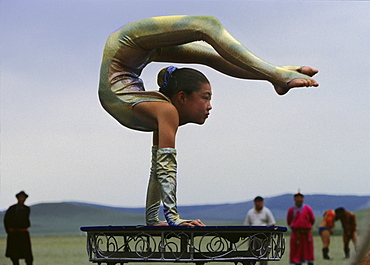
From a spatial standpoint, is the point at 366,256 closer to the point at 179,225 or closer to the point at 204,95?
the point at 179,225

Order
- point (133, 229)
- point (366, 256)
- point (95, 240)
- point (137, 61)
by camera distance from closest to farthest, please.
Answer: point (366, 256) < point (133, 229) < point (95, 240) < point (137, 61)

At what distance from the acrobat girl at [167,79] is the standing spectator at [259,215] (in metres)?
4.37

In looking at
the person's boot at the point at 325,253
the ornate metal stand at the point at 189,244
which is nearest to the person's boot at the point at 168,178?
the ornate metal stand at the point at 189,244

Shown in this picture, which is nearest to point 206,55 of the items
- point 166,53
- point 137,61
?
point 166,53

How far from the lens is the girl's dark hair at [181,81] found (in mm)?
2467

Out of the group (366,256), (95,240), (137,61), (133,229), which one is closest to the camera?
(366,256)

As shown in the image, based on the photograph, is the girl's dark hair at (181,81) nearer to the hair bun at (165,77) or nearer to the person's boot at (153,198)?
the hair bun at (165,77)

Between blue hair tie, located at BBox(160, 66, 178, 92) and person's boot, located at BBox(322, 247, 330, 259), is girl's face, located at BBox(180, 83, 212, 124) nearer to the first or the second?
blue hair tie, located at BBox(160, 66, 178, 92)

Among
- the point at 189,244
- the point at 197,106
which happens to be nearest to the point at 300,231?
the point at 197,106

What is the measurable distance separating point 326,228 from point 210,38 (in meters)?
5.96

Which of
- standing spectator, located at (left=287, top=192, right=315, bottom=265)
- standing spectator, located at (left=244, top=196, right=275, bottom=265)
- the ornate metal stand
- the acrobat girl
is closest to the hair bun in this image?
the acrobat girl

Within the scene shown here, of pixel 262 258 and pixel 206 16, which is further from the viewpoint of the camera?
pixel 206 16

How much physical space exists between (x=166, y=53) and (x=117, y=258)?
3.11 feet

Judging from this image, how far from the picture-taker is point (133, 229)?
2.11 metres
